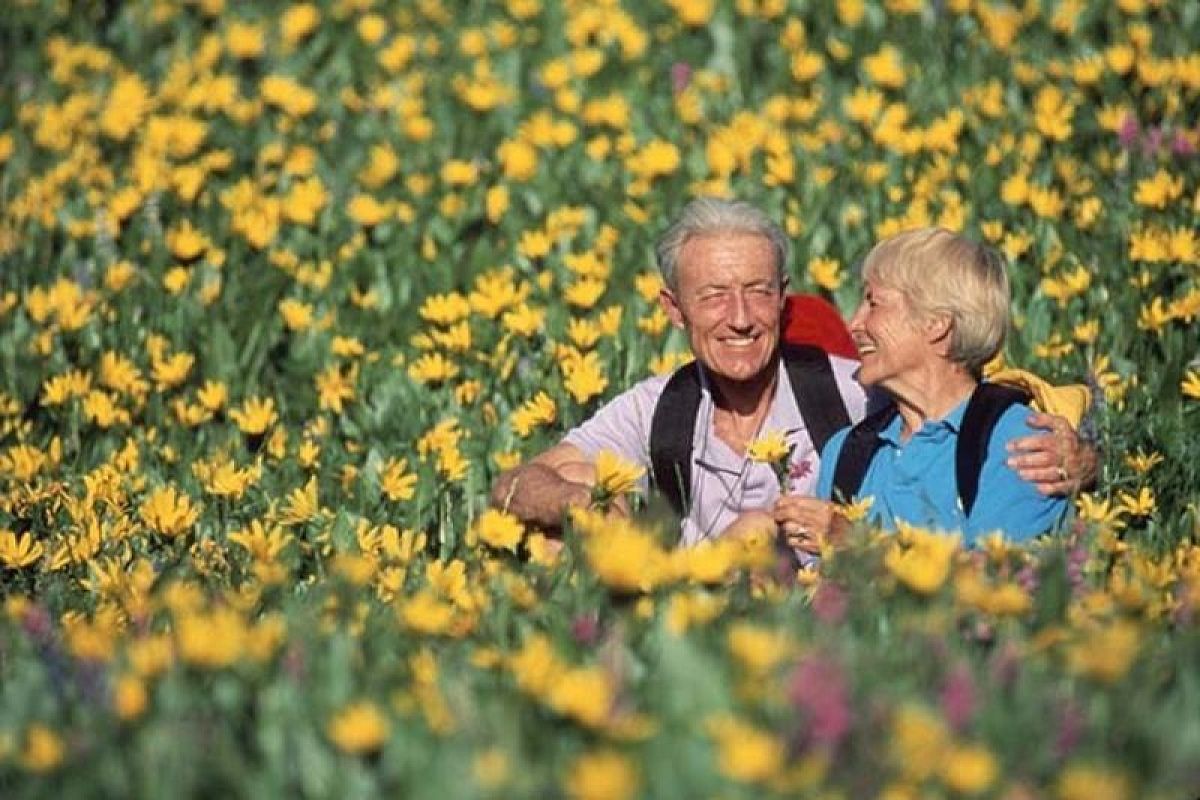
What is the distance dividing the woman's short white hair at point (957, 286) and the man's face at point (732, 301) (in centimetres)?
41

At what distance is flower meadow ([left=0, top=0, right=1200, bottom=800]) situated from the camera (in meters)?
2.83

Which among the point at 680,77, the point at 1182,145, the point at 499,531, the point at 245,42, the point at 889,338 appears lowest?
the point at 499,531

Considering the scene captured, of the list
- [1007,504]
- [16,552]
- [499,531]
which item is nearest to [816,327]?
[1007,504]

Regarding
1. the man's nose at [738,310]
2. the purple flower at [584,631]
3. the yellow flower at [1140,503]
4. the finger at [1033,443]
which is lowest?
the yellow flower at [1140,503]

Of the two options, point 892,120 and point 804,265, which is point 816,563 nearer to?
point 804,265

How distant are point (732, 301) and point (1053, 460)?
0.88 metres

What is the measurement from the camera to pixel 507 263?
272 inches

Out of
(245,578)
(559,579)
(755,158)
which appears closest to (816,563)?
(559,579)

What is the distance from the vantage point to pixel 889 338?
442cm

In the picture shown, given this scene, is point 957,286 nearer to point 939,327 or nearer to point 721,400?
point 939,327

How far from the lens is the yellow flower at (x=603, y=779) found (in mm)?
2488

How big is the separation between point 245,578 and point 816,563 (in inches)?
42.3

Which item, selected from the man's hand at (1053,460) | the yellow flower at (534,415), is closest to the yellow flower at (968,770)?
the man's hand at (1053,460)

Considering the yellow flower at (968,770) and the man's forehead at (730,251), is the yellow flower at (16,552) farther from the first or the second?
the yellow flower at (968,770)
